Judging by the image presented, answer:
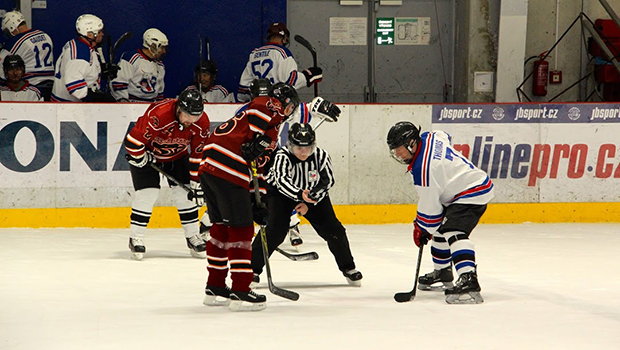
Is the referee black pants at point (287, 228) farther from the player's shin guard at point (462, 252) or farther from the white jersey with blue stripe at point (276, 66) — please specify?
the white jersey with blue stripe at point (276, 66)

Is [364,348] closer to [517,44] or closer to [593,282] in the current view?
[593,282]

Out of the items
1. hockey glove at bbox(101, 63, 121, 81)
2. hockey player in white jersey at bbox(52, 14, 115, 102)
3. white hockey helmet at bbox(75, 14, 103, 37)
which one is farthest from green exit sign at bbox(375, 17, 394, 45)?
white hockey helmet at bbox(75, 14, 103, 37)

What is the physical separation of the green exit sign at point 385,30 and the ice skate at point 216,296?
6198 millimetres

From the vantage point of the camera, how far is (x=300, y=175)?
5.12 m

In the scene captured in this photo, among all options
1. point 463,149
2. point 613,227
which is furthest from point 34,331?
point 613,227

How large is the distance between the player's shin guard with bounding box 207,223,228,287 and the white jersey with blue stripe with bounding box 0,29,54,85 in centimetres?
473

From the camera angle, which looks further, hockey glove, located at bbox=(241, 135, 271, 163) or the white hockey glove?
the white hockey glove

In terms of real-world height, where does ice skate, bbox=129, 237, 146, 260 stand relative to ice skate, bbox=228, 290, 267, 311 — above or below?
below

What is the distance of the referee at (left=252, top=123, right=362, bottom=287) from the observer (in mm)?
4969

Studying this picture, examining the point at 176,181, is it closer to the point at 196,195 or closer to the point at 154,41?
the point at 196,195

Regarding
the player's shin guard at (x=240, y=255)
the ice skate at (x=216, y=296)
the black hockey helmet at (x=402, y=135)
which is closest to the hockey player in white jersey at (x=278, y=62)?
the black hockey helmet at (x=402, y=135)

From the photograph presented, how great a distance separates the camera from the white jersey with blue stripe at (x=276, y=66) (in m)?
8.39

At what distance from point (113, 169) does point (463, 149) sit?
2.78m

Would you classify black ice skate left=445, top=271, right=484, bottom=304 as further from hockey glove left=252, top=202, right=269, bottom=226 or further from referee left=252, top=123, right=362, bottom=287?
hockey glove left=252, top=202, right=269, bottom=226
